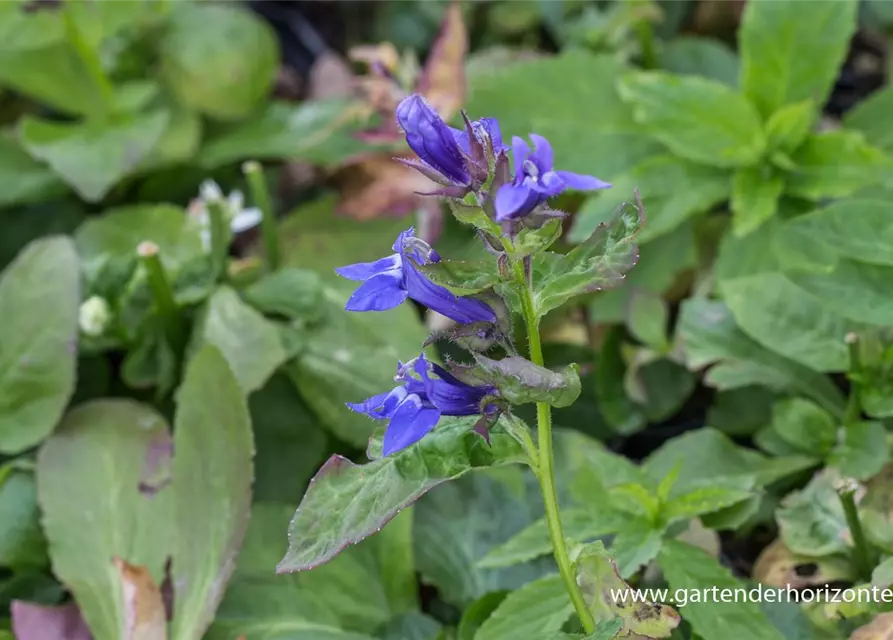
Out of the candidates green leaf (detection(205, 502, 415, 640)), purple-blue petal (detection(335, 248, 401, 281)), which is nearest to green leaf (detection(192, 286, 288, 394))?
green leaf (detection(205, 502, 415, 640))

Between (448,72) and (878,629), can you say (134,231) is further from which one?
(878,629)

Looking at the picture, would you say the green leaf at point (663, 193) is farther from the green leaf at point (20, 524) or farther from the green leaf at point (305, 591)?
the green leaf at point (20, 524)

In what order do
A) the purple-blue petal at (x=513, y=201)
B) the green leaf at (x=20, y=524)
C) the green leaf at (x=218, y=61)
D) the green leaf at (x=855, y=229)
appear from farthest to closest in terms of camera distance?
the green leaf at (x=218, y=61)
the green leaf at (x=20, y=524)
the green leaf at (x=855, y=229)
the purple-blue petal at (x=513, y=201)

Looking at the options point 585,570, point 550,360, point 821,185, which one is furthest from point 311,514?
point 821,185

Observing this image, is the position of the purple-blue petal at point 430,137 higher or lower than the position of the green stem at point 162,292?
higher

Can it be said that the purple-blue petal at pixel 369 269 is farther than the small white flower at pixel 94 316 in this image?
No

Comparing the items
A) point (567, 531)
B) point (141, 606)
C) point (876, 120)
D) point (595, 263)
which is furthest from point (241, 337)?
point (876, 120)

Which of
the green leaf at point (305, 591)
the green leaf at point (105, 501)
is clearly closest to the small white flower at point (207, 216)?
the green leaf at point (105, 501)
